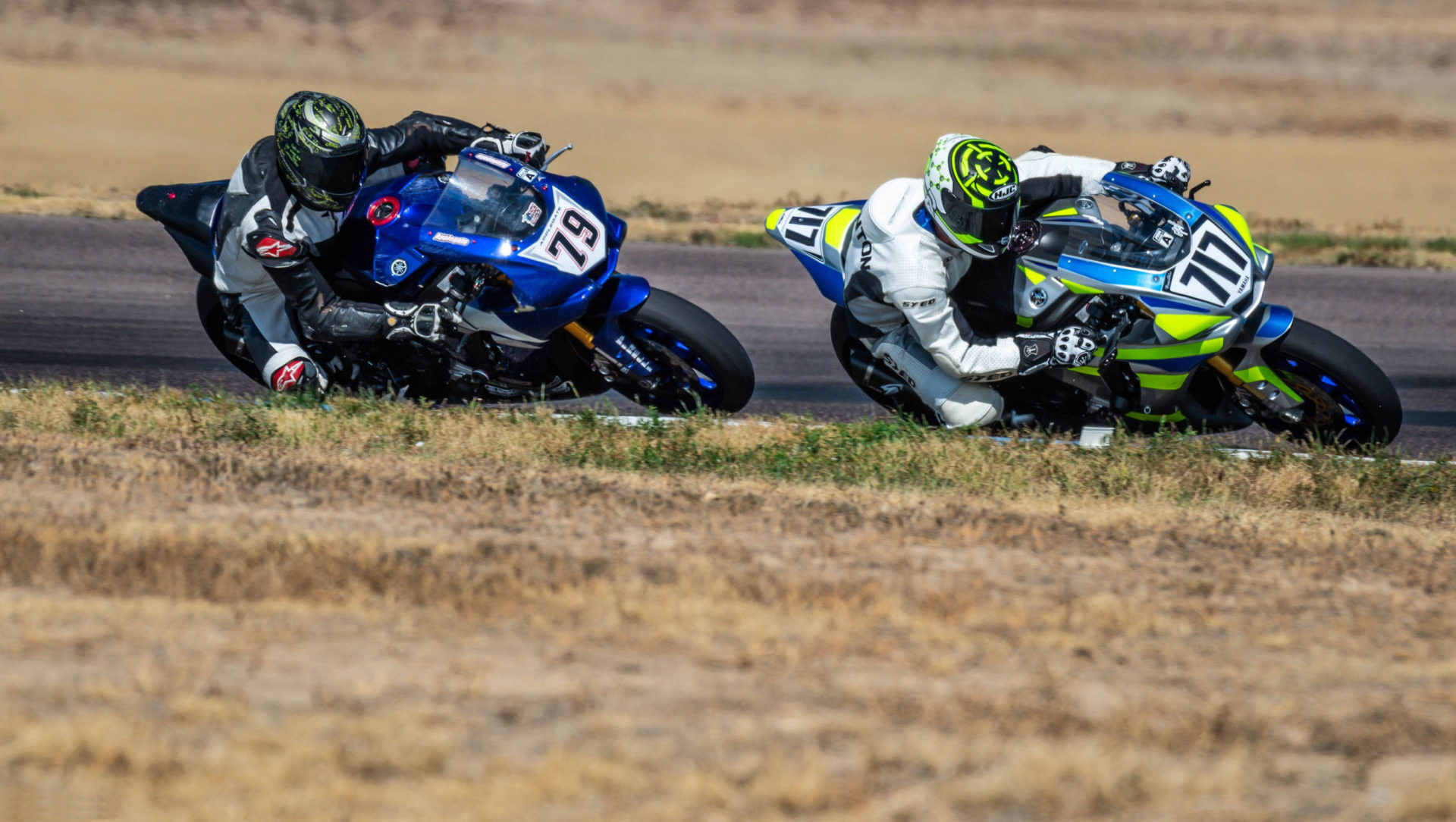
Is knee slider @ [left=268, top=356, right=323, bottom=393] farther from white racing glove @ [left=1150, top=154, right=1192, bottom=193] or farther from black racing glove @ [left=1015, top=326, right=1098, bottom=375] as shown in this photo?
white racing glove @ [left=1150, top=154, right=1192, bottom=193]

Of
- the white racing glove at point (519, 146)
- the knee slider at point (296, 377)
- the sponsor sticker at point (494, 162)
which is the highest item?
the white racing glove at point (519, 146)

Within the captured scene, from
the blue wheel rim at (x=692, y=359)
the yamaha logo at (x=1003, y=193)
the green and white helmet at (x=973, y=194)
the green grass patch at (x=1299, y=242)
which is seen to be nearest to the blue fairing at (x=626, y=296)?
the blue wheel rim at (x=692, y=359)

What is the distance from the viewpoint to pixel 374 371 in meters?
7.40

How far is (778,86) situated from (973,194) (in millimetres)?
20537

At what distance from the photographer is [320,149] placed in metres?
6.48

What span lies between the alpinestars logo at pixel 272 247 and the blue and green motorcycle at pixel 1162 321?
2374 millimetres

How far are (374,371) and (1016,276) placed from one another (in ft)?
10.6

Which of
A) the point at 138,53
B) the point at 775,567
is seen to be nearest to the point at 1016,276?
the point at 775,567

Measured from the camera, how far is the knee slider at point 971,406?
7.06m

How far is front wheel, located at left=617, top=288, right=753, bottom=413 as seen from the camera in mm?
6949

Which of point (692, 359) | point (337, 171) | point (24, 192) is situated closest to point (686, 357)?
point (692, 359)

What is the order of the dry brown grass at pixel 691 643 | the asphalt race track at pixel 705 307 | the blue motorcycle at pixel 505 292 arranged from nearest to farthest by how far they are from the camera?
the dry brown grass at pixel 691 643
the blue motorcycle at pixel 505 292
the asphalt race track at pixel 705 307

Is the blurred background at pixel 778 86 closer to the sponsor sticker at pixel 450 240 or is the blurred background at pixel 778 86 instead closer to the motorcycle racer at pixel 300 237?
the motorcycle racer at pixel 300 237

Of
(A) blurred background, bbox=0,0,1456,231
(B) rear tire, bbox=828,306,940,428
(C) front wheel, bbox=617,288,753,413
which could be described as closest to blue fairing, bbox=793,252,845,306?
Answer: (B) rear tire, bbox=828,306,940,428
